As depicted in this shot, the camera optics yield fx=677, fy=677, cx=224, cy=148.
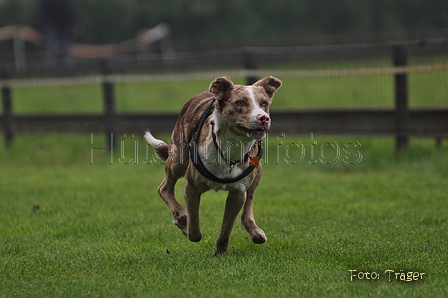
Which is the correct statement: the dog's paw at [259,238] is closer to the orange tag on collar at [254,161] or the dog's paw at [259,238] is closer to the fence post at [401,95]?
the orange tag on collar at [254,161]

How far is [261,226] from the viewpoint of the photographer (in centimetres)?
662

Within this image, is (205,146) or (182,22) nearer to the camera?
(205,146)

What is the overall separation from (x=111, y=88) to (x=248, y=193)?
759 cm

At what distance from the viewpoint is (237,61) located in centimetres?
1234

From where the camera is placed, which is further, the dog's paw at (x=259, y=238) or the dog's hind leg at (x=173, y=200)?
the dog's hind leg at (x=173, y=200)

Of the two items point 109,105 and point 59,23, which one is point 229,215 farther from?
point 59,23

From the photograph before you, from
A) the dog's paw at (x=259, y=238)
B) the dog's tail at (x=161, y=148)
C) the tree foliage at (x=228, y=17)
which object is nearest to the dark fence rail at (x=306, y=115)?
the dog's tail at (x=161, y=148)

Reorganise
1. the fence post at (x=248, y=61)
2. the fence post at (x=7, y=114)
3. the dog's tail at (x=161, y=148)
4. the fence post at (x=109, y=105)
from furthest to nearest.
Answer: the fence post at (x=7, y=114), the fence post at (x=109, y=105), the fence post at (x=248, y=61), the dog's tail at (x=161, y=148)

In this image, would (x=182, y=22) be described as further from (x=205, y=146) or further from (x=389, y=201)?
(x=205, y=146)

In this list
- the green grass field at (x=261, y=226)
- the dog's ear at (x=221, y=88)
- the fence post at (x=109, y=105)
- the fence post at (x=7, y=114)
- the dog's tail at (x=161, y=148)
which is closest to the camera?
the green grass field at (x=261, y=226)

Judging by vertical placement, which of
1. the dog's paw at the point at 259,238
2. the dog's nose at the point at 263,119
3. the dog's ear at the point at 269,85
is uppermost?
the dog's ear at the point at 269,85

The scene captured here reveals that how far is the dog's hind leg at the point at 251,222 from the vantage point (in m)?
5.49

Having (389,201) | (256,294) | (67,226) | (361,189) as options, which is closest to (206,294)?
(256,294)

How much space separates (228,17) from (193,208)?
2613cm
